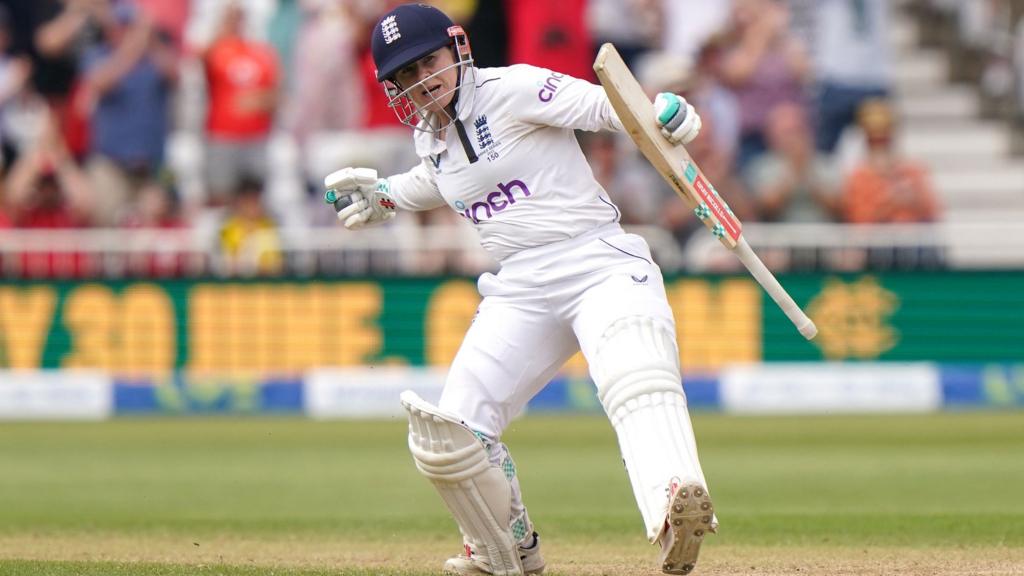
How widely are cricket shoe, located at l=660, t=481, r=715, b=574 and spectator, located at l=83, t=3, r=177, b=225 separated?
8826 millimetres

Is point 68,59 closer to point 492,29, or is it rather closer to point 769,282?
point 492,29

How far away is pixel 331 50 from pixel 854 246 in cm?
387

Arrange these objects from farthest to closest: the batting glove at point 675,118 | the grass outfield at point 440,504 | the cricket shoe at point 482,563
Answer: the grass outfield at point 440,504 → the cricket shoe at point 482,563 → the batting glove at point 675,118

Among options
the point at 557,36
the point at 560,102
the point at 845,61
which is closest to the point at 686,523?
the point at 560,102

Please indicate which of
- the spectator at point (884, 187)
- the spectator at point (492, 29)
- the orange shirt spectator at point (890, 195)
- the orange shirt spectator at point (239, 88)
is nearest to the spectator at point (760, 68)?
the spectator at point (884, 187)

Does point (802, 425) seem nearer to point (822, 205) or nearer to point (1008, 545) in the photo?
point (822, 205)

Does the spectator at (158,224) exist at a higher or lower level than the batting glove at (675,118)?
lower

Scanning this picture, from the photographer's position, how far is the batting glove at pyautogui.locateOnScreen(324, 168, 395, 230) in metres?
5.21

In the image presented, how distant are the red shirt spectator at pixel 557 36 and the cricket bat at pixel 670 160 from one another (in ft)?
23.9

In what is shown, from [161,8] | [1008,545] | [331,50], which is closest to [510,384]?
[1008,545]

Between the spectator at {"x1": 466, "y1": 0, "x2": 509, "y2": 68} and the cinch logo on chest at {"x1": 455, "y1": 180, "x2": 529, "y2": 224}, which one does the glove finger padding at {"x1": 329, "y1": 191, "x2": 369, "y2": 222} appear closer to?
the cinch logo on chest at {"x1": 455, "y1": 180, "x2": 529, "y2": 224}

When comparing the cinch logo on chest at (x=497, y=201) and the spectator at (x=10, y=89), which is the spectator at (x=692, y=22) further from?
the cinch logo on chest at (x=497, y=201)

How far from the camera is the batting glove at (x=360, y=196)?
17.1ft

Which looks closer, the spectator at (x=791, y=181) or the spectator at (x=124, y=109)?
the spectator at (x=791, y=181)
